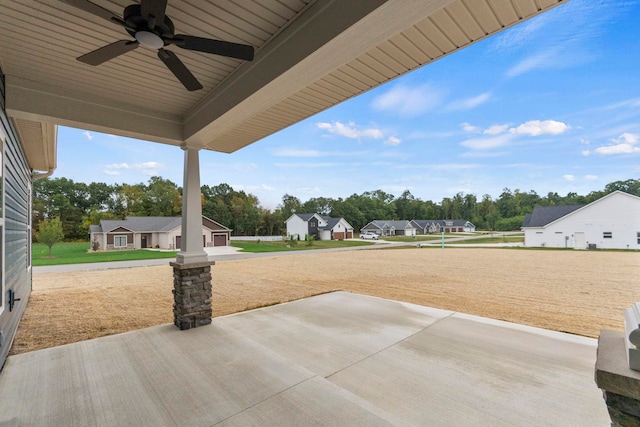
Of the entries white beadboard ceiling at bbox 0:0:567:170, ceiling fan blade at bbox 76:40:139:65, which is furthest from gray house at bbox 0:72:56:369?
ceiling fan blade at bbox 76:40:139:65

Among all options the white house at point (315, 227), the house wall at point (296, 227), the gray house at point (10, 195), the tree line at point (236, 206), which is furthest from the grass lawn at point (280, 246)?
the gray house at point (10, 195)

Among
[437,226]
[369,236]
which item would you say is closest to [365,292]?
[369,236]

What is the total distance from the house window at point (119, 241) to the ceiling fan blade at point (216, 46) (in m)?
22.5

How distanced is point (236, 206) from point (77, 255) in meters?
15.2

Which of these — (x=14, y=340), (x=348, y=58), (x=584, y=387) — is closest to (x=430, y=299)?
(x=584, y=387)

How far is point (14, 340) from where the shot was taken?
3.83 metres

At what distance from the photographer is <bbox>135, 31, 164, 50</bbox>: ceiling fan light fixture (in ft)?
5.94

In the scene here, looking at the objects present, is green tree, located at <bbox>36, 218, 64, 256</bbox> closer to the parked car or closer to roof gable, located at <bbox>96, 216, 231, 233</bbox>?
Result: roof gable, located at <bbox>96, 216, 231, 233</bbox>

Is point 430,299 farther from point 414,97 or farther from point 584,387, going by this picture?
point 414,97

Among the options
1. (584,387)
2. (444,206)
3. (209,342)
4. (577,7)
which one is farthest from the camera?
→ (444,206)

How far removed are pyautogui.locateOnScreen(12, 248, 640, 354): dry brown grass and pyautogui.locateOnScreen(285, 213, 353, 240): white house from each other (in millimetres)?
20464

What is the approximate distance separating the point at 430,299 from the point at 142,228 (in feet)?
71.0

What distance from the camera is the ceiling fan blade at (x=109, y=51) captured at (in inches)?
76.1

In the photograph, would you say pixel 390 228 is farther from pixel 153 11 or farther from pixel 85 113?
pixel 153 11
